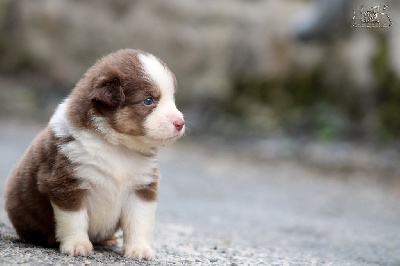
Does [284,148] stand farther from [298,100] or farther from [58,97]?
[58,97]

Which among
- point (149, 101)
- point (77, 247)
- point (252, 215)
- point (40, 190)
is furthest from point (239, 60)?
point (77, 247)

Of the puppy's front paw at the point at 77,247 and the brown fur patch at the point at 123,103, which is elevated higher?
the brown fur patch at the point at 123,103

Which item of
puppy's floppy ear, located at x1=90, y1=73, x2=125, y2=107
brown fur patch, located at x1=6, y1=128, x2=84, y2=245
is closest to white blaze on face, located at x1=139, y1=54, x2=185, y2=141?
puppy's floppy ear, located at x1=90, y1=73, x2=125, y2=107

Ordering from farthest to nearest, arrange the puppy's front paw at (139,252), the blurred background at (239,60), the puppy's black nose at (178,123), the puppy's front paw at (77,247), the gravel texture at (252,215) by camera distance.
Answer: the blurred background at (239,60), the gravel texture at (252,215), the puppy's front paw at (139,252), the puppy's black nose at (178,123), the puppy's front paw at (77,247)

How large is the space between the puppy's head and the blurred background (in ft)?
33.4

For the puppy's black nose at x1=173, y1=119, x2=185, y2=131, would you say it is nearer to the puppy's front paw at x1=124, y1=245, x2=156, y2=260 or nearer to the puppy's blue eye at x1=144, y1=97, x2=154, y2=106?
the puppy's blue eye at x1=144, y1=97, x2=154, y2=106

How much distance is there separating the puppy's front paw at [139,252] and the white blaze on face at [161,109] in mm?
873

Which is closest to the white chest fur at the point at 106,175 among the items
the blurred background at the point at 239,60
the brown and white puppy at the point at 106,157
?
the brown and white puppy at the point at 106,157

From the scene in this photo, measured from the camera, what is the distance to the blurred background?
14633mm

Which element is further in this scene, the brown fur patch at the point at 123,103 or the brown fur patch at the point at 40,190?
the brown fur patch at the point at 123,103

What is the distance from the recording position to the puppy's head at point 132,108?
4363mm

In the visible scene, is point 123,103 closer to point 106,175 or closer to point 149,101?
point 149,101

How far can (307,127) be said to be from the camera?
1507 cm

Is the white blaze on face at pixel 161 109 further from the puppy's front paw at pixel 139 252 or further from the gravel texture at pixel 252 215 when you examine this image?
the gravel texture at pixel 252 215
